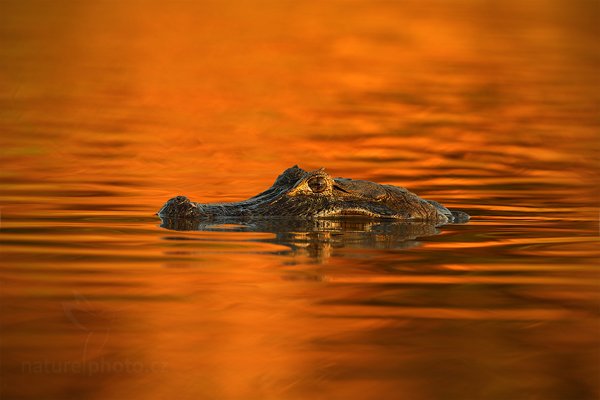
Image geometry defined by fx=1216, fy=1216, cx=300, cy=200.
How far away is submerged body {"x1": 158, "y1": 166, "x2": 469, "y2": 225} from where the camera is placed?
11.4m

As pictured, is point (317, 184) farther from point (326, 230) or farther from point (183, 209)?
point (183, 209)

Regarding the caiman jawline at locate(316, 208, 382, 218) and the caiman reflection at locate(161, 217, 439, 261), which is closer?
the caiman reflection at locate(161, 217, 439, 261)

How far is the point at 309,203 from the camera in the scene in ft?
37.7

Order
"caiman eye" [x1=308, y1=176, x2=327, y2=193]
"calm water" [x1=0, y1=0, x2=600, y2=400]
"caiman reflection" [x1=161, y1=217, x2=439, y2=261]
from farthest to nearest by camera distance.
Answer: "caiman eye" [x1=308, y1=176, x2=327, y2=193]
"caiman reflection" [x1=161, y1=217, x2=439, y2=261]
"calm water" [x1=0, y1=0, x2=600, y2=400]

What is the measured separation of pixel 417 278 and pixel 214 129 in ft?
53.2

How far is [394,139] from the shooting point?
23.2 metres

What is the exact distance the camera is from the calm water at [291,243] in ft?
21.9

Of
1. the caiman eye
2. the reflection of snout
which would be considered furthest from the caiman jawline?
the reflection of snout

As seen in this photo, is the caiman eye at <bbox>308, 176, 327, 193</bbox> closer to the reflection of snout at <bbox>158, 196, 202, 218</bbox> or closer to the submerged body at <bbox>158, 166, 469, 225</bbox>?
the submerged body at <bbox>158, 166, 469, 225</bbox>

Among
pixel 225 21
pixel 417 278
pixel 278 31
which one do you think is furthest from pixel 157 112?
pixel 225 21

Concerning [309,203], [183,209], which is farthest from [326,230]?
[183,209]

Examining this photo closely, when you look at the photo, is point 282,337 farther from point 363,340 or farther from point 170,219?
point 170,219

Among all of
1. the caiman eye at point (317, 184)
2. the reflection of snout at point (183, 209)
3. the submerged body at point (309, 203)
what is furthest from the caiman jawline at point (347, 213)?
the reflection of snout at point (183, 209)

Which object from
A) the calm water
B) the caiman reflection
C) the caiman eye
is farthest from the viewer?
the caiman eye
